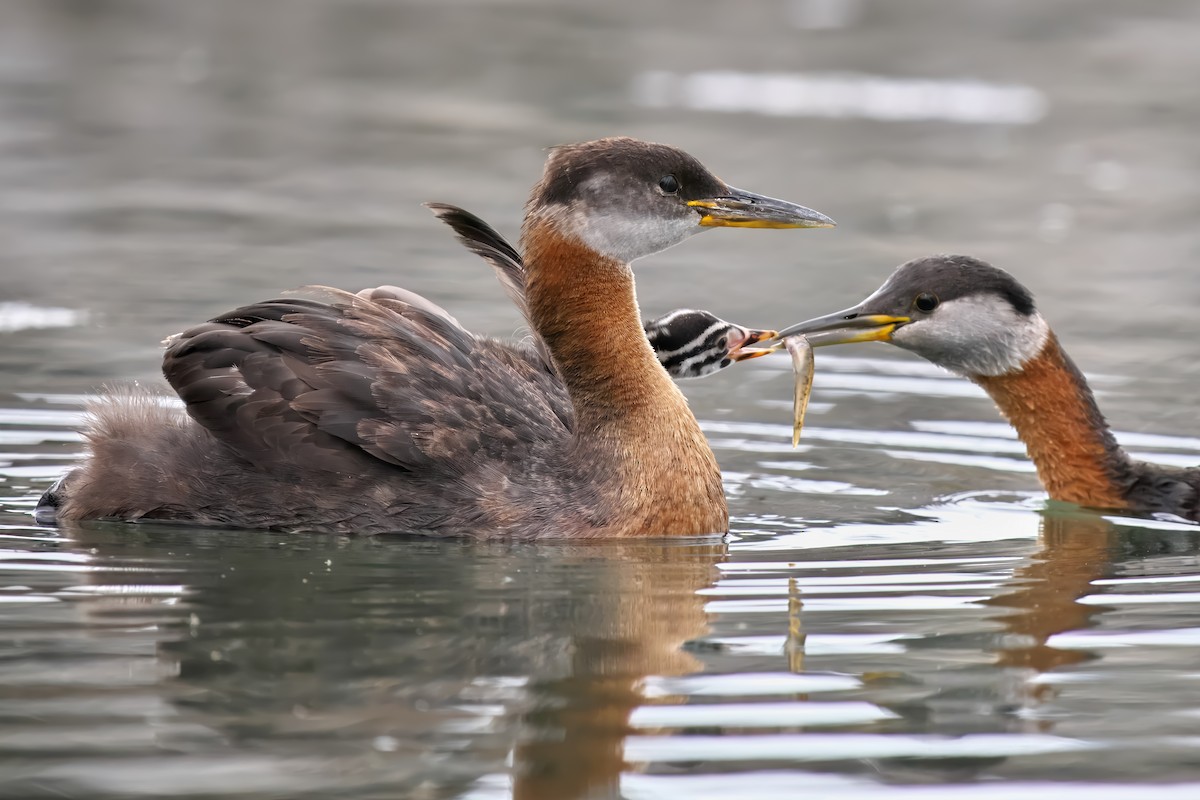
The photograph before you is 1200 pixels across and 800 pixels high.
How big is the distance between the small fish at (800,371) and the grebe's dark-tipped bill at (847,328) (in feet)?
0.15

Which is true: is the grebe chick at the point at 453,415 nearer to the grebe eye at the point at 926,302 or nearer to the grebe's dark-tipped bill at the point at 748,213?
the grebe's dark-tipped bill at the point at 748,213

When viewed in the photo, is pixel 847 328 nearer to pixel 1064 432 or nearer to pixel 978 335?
pixel 978 335

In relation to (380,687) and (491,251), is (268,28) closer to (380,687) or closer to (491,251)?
(491,251)

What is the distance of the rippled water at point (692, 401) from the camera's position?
17.2ft

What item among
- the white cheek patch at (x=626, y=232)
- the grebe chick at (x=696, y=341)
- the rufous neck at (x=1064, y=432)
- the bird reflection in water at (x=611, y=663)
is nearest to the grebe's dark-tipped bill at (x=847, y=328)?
the grebe chick at (x=696, y=341)

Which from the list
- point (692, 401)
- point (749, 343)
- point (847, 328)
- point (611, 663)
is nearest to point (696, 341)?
point (749, 343)

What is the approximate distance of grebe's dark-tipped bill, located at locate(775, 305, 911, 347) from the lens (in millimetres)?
8539

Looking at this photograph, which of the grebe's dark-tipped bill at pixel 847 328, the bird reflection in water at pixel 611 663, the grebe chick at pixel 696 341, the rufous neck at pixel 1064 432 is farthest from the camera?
the grebe chick at pixel 696 341

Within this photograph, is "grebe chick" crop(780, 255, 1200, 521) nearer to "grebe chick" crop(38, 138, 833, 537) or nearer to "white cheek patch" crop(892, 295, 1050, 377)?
"white cheek patch" crop(892, 295, 1050, 377)

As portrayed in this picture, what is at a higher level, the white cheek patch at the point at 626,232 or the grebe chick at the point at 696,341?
the white cheek patch at the point at 626,232

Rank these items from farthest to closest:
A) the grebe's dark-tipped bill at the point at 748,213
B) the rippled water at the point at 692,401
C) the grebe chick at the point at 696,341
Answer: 1. the grebe chick at the point at 696,341
2. the grebe's dark-tipped bill at the point at 748,213
3. the rippled water at the point at 692,401

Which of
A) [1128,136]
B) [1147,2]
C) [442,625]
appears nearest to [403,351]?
[442,625]

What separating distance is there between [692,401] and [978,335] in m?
2.17

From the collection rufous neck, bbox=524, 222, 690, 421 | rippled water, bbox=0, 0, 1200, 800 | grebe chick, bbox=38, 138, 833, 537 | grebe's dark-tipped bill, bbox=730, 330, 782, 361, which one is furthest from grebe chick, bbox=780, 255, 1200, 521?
rufous neck, bbox=524, 222, 690, 421
